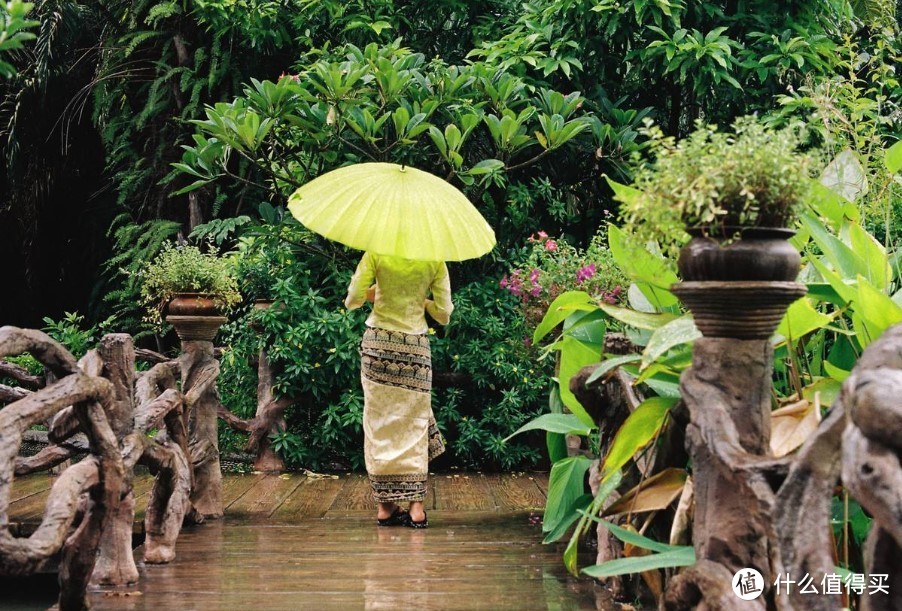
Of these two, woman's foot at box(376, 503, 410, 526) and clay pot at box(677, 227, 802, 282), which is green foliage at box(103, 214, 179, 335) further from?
clay pot at box(677, 227, 802, 282)

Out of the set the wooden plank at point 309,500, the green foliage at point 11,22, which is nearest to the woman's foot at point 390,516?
the wooden plank at point 309,500

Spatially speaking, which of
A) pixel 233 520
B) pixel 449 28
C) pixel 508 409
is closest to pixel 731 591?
pixel 233 520

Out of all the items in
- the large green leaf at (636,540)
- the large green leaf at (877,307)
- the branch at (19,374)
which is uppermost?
the large green leaf at (877,307)

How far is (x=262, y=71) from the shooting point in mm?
9773

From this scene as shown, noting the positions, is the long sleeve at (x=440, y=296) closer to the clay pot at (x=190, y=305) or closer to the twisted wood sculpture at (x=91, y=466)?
the clay pot at (x=190, y=305)

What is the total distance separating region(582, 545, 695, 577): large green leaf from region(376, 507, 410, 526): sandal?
2841 mm

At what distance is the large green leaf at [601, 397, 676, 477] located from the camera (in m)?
2.87

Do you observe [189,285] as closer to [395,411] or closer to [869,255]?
[395,411]

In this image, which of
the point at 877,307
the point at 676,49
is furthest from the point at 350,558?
the point at 676,49

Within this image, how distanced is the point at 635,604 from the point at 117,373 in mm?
2051

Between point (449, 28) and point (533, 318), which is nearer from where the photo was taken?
point (533, 318)

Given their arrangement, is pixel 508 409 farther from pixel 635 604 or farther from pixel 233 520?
pixel 635 604

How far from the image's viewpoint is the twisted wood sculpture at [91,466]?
8.82ft

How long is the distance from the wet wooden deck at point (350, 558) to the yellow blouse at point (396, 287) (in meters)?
1.06
